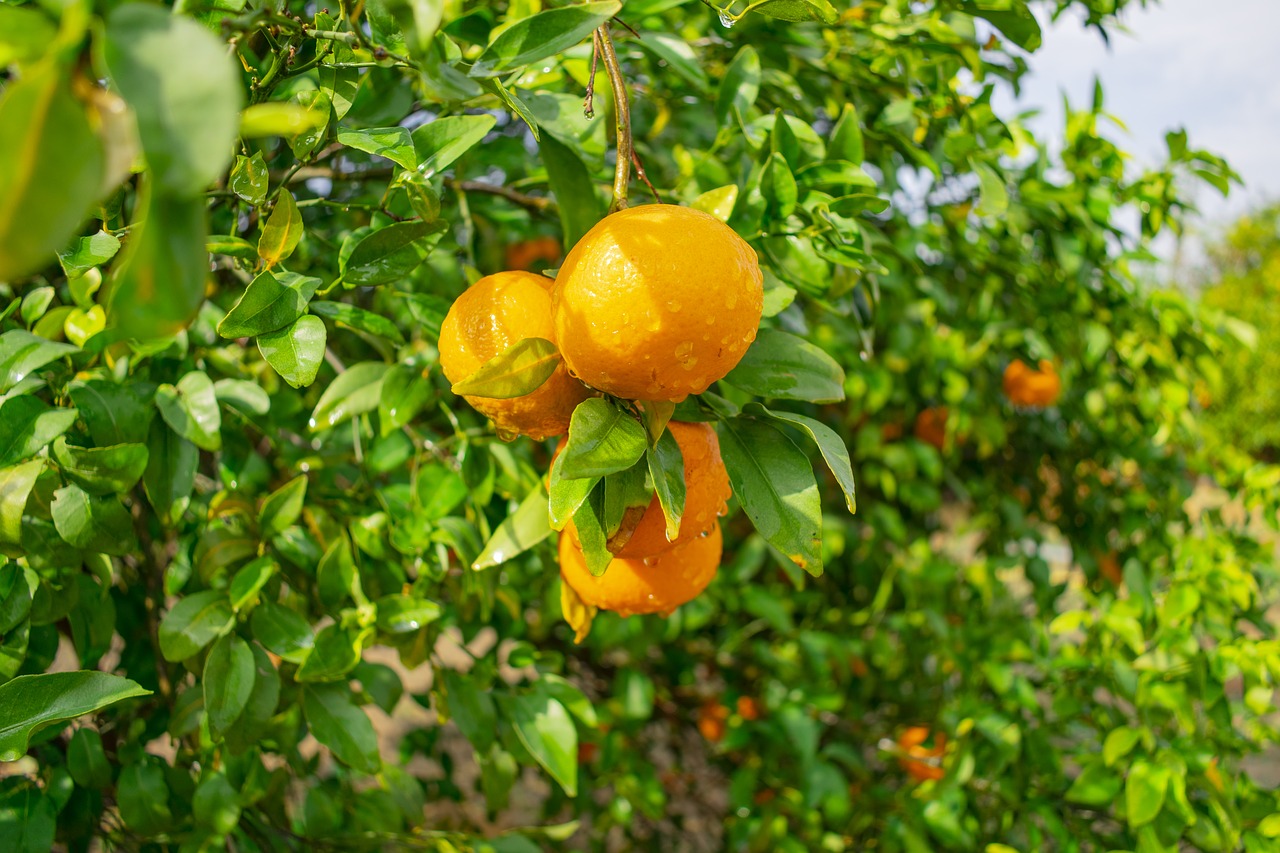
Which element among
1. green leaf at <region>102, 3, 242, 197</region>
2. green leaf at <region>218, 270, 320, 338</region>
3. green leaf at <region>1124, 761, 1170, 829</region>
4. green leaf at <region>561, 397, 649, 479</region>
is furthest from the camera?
green leaf at <region>1124, 761, 1170, 829</region>

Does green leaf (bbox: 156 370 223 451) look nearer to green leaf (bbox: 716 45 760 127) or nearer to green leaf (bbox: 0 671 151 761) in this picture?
green leaf (bbox: 0 671 151 761)

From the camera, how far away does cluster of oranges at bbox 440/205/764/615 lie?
45 cm

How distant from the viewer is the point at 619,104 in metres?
0.50

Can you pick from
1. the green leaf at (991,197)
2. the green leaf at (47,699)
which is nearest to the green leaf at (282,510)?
the green leaf at (47,699)

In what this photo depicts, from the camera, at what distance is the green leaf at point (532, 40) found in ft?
1.58

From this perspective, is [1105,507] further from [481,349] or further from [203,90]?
[203,90]

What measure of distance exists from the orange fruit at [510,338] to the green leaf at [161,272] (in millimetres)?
282

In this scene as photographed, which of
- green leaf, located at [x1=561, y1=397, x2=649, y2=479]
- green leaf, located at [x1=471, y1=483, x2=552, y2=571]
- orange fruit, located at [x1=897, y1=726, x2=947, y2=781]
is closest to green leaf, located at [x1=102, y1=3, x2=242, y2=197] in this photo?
green leaf, located at [x1=561, y1=397, x2=649, y2=479]

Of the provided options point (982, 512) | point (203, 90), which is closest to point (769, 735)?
point (982, 512)

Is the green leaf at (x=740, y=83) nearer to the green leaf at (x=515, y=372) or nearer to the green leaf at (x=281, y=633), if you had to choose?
the green leaf at (x=515, y=372)

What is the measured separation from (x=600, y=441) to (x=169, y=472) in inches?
17.6

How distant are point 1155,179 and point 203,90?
4.48 feet

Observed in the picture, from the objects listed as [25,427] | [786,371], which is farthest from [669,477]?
[25,427]

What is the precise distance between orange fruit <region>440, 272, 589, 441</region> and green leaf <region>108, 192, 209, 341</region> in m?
0.28
